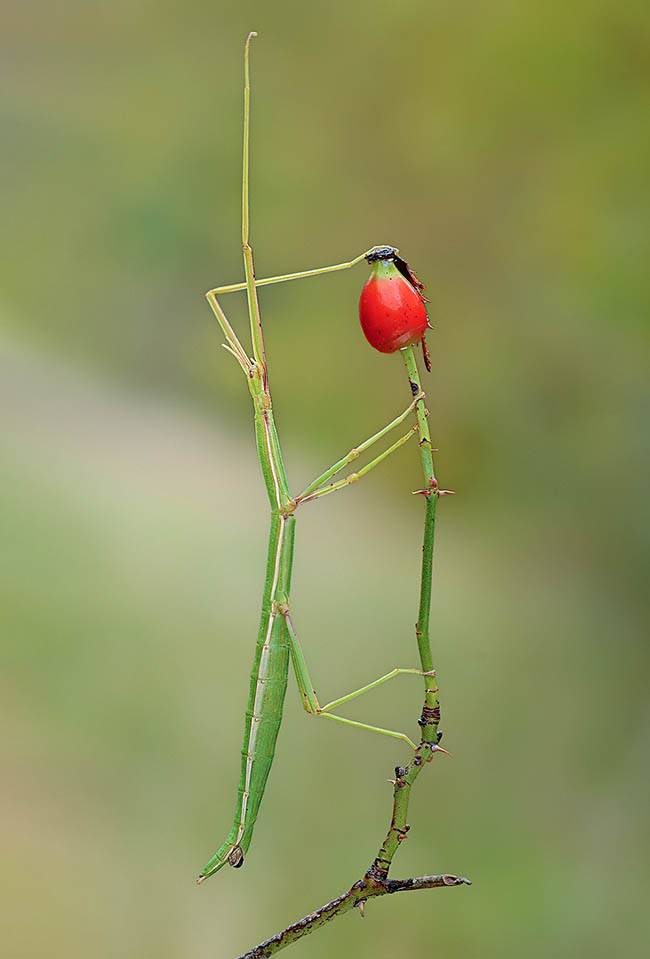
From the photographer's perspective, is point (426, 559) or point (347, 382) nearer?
point (426, 559)

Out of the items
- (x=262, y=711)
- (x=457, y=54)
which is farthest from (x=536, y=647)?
(x=457, y=54)

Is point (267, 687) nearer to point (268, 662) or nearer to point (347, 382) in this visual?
point (268, 662)

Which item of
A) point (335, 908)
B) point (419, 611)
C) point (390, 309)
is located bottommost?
point (335, 908)

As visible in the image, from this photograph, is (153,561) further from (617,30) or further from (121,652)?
(617,30)

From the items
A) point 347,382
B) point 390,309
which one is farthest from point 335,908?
point 347,382

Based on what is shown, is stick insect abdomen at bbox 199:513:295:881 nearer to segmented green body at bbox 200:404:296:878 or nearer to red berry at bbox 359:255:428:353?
segmented green body at bbox 200:404:296:878

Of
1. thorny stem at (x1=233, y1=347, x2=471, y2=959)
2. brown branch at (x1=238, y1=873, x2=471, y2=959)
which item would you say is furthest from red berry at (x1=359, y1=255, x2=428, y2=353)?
brown branch at (x1=238, y1=873, x2=471, y2=959)
